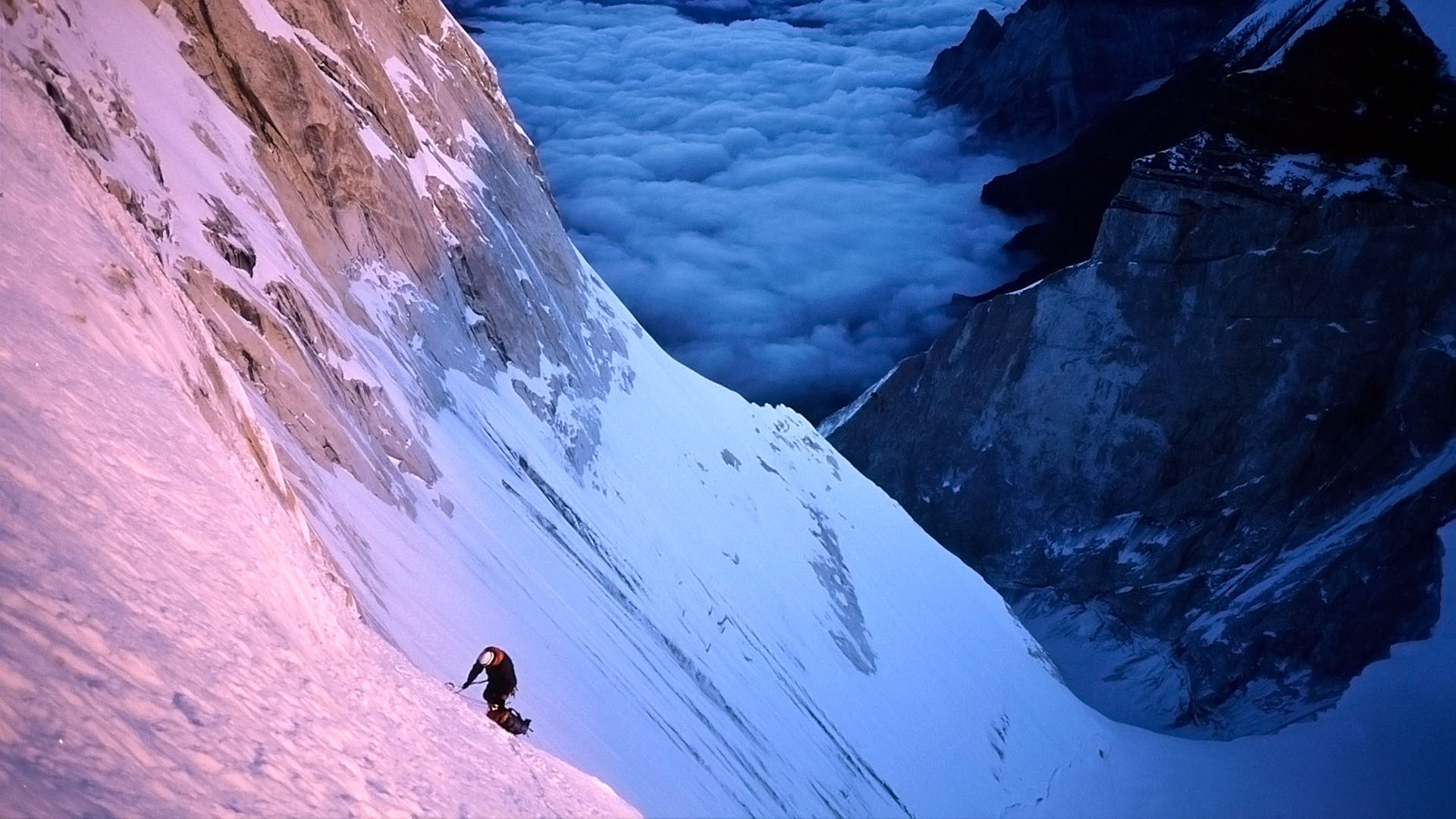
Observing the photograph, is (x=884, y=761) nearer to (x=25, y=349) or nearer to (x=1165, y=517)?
(x=25, y=349)

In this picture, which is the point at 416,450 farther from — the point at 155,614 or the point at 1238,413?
the point at 1238,413

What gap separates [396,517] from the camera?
16672 millimetres

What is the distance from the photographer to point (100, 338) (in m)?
7.81

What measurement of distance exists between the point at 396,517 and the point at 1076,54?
5128 inches

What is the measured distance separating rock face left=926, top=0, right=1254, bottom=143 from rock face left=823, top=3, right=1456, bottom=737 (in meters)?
57.0

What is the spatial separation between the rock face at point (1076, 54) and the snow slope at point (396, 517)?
98.2 metres

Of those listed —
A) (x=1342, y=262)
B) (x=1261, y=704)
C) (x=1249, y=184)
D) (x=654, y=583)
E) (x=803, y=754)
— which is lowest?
(x=1261, y=704)

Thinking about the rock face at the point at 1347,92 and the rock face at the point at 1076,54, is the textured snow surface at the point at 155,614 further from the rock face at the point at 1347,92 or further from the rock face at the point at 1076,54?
the rock face at the point at 1076,54

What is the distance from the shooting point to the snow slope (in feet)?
20.0

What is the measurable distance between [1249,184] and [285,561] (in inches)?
2622

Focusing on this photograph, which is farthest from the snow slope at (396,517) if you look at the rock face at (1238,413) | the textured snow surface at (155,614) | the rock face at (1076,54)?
the rock face at (1076,54)

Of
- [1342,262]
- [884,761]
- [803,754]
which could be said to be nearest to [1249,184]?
[1342,262]

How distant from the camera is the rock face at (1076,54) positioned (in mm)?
122875

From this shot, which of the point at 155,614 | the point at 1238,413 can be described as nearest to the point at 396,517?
the point at 155,614
